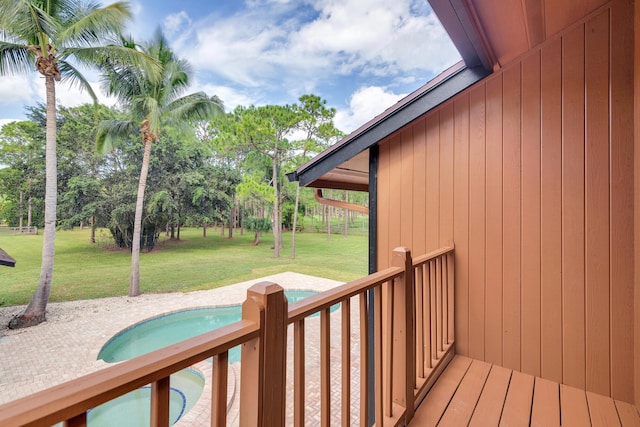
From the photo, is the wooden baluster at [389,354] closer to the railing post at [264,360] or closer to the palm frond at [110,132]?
the railing post at [264,360]

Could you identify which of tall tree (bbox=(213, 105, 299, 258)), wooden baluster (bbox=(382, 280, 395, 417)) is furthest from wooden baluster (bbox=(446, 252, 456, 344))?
tall tree (bbox=(213, 105, 299, 258))

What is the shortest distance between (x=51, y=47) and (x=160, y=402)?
10.9 m

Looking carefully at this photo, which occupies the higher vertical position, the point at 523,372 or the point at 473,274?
the point at 473,274

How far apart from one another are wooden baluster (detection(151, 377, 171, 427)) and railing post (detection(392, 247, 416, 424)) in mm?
1238

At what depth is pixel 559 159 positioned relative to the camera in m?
2.15

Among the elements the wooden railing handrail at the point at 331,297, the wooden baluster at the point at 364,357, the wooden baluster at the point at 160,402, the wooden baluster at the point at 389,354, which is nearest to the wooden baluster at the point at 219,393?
the wooden baluster at the point at 160,402

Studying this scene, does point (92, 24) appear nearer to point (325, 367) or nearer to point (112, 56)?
point (112, 56)

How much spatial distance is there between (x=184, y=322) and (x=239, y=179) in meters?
12.3

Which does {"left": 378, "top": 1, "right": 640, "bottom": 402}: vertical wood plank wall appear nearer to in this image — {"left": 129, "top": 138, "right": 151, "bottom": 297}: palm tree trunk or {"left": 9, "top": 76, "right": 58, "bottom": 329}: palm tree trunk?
{"left": 9, "top": 76, "right": 58, "bottom": 329}: palm tree trunk

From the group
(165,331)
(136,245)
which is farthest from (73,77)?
(165,331)

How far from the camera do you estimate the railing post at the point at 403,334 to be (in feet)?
5.42

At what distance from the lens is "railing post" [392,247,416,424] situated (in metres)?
1.65

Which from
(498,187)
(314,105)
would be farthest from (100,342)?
(314,105)

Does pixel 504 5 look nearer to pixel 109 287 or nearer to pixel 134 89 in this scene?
pixel 134 89
